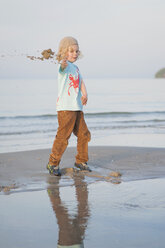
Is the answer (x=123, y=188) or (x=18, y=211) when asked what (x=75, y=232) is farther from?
(x=123, y=188)

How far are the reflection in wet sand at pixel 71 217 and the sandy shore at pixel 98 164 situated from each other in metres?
0.46

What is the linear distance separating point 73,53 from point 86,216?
240 cm

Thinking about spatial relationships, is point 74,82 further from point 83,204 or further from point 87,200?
point 83,204

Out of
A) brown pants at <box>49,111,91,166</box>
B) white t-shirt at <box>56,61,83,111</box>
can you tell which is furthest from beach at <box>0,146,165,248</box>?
white t-shirt at <box>56,61,83,111</box>

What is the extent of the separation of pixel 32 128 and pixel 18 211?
10.2m

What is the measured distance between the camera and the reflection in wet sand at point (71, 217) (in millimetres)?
3217

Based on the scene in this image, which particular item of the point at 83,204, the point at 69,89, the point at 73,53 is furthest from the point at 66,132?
the point at 83,204

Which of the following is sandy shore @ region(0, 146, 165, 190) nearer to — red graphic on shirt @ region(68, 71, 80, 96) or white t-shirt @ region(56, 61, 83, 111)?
white t-shirt @ region(56, 61, 83, 111)

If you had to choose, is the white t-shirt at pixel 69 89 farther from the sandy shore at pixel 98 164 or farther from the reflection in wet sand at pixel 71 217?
the reflection in wet sand at pixel 71 217

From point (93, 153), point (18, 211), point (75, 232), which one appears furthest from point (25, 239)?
point (93, 153)

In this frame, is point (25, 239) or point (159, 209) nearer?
point (25, 239)

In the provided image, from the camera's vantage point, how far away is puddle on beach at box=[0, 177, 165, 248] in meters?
3.20

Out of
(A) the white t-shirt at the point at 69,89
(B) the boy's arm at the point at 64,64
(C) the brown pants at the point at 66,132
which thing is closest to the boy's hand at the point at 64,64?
(B) the boy's arm at the point at 64,64

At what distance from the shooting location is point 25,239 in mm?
3203
